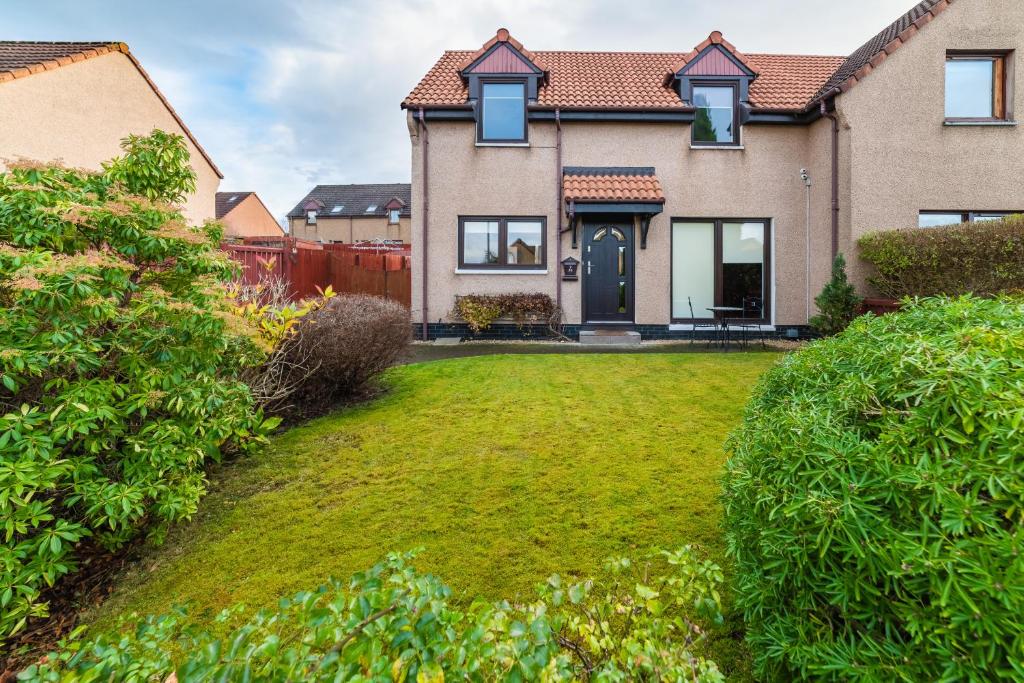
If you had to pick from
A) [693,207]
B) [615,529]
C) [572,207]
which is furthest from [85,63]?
[615,529]

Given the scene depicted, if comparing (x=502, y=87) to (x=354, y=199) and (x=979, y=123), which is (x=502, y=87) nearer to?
(x=979, y=123)

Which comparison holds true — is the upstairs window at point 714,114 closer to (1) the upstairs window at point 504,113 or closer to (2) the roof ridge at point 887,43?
(2) the roof ridge at point 887,43

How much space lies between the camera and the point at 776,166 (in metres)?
12.4

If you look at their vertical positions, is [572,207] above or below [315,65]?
below

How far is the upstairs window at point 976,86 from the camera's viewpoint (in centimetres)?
1103

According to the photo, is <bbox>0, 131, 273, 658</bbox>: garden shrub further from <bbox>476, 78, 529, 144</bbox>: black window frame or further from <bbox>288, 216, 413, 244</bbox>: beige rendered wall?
<bbox>288, 216, 413, 244</bbox>: beige rendered wall

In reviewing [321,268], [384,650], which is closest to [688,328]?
[321,268]

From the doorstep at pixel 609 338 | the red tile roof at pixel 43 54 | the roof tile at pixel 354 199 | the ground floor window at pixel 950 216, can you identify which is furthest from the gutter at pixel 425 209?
the roof tile at pixel 354 199

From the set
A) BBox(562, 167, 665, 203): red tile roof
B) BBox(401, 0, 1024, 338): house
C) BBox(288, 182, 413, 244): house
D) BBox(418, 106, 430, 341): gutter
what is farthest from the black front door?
BBox(288, 182, 413, 244): house

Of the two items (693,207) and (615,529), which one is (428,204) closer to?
(693,207)

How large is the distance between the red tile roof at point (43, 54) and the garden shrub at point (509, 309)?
1188 cm

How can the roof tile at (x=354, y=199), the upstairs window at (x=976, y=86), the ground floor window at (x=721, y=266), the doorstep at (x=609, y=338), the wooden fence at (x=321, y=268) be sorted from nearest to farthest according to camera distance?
1. the wooden fence at (x=321, y=268)
2. the upstairs window at (x=976, y=86)
3. the doorstep at (x=609, y=338)
4. the ground floor window at (x=721, y=266)
5. the roof tile at (x=354, y=199)

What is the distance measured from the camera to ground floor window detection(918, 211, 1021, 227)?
10992 mm

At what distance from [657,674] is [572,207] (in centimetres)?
1111
